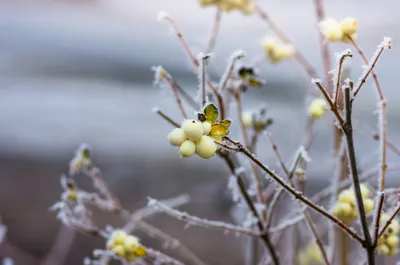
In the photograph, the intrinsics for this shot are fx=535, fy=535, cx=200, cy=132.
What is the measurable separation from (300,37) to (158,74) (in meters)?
1.28

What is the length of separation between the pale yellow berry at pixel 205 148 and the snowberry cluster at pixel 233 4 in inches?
8.1

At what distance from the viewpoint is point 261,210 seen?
0.97 ft

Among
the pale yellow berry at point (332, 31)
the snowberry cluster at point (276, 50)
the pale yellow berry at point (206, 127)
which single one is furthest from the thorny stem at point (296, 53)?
the pale yellow berry at point (206, 127)

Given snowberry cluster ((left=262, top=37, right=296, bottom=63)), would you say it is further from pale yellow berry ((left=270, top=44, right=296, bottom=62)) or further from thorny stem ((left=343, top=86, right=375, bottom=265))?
thorny stem ((left=343, top=86, right=375, bottom=265))

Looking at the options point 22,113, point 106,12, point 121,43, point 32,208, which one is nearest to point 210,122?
point 32,208

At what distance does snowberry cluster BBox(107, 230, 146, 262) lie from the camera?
10.8 inches

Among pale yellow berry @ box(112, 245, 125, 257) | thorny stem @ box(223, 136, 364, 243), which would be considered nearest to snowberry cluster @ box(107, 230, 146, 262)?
pale yellow berry @ box(112, 245, 125, 257)

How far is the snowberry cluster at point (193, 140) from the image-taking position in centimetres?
17

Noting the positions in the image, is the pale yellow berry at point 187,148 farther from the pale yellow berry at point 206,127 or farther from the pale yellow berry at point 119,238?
the pale yellow berry at point 119,238

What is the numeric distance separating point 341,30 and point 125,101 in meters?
1.10

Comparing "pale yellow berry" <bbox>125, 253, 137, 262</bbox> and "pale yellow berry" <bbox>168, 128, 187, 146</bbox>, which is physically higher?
"pale yellow berry" <bbox>125, 253, 137, 262</bbox>

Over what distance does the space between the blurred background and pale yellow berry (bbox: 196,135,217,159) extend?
1.35 feet

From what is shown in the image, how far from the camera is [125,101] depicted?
1.33 m

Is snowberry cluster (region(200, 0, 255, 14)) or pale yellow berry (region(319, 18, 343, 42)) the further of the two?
snowberry cluster (region(200, 0, 255, 14))
